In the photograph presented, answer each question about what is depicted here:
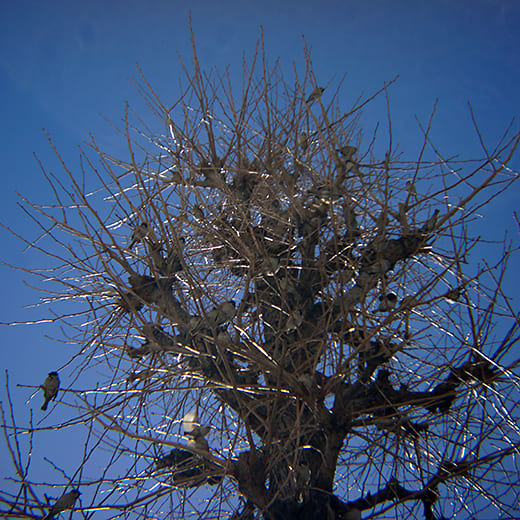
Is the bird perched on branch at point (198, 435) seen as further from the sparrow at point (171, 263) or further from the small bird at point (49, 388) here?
the sparrow at point (171, 263)

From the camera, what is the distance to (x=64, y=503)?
1.78 meters

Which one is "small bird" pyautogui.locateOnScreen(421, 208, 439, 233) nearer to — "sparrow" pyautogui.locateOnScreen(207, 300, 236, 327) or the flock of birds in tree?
the flock of birds in tree

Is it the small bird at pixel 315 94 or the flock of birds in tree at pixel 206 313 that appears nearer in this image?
the flock of birds in tree at pixel 206 313

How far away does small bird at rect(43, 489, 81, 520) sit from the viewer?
69.0 inches

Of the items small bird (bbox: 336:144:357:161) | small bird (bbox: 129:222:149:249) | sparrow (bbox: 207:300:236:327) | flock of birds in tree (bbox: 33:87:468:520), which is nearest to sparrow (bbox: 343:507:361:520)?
flock of birds in tree (bbox: 33:87:468:520)

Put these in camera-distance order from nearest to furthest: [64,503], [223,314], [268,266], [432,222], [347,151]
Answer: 1. [64,503]
2. [223,314]
3. [268,266]
4. [432,222]
5. [347,151]

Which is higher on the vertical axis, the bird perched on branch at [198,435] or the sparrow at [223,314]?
the sparrow at [223,314]

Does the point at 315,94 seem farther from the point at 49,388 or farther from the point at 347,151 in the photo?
the point at 49,388

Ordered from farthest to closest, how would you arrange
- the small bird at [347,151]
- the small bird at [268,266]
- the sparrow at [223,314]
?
the small bird at [347,151] → the small bird at [268,266] → the sparrow at [223,314]

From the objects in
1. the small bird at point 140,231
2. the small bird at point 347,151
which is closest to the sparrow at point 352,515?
the small bird at point 140,231

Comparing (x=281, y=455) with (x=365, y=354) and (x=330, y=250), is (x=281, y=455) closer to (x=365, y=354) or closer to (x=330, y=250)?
(x=365, y=354)

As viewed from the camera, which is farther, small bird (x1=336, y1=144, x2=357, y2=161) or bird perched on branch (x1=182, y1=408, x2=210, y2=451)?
small bird (x1=336, y1=144, x2=357, y2=161)

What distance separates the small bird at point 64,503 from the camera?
1752 mm

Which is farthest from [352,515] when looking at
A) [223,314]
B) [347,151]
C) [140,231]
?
[347,151]
